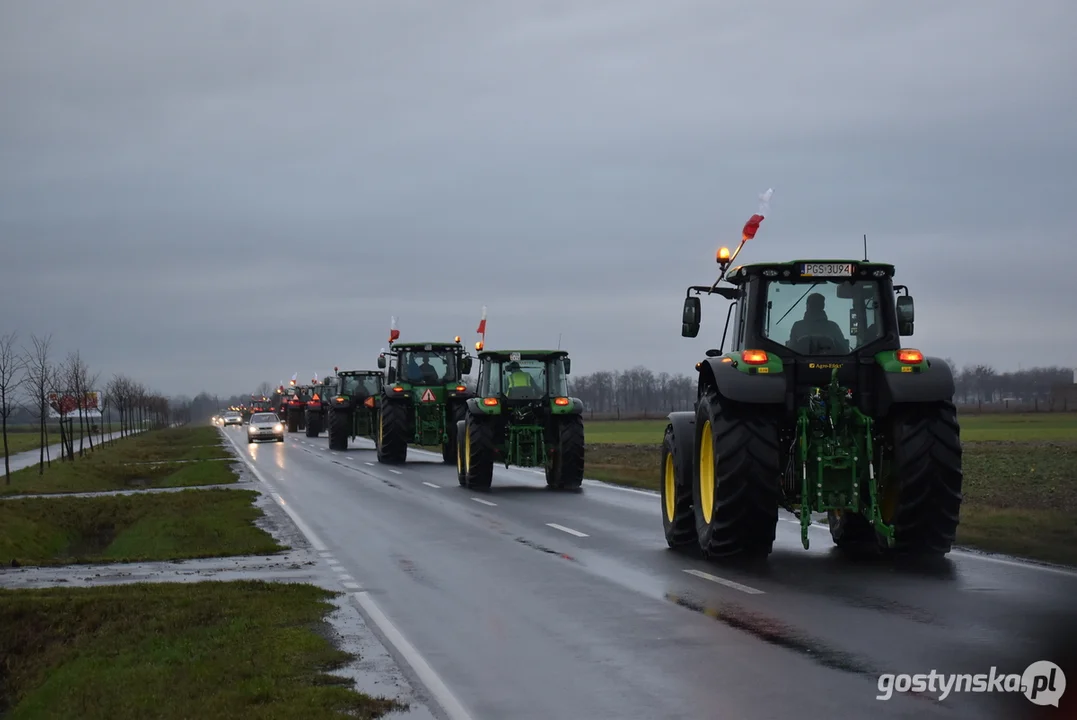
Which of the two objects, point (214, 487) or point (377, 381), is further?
point (377, 381)

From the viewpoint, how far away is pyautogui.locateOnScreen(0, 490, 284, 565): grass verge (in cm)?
1769

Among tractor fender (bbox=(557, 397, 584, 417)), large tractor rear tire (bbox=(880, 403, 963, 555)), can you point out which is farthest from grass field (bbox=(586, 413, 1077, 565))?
tractor fender (bbox=(557, 397, 584, 417))

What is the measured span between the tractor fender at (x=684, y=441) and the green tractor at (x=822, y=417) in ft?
1.03

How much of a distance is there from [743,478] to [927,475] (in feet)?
5.83

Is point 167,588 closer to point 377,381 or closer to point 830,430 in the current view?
point 830,430

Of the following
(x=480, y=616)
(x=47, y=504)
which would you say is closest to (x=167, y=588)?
(x=480, y=616)

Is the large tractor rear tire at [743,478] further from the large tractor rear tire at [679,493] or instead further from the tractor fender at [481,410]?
the tractor fender at [481,410]

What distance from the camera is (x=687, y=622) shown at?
→ 9.80 metres

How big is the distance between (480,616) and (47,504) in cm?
1947

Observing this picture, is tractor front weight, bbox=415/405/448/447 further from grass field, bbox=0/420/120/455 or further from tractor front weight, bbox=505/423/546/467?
grass field, bbox=0/420/120/455

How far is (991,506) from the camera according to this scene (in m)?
20.6

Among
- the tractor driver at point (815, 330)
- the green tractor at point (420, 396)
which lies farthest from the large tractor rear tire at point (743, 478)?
the green tractor at point (420, 396)

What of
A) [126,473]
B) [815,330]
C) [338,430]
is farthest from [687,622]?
[338,430]
